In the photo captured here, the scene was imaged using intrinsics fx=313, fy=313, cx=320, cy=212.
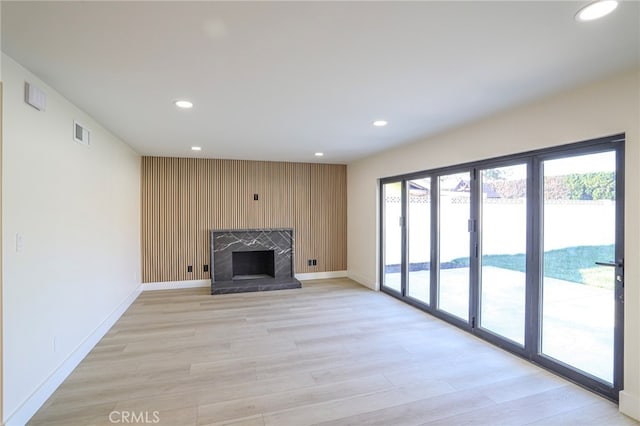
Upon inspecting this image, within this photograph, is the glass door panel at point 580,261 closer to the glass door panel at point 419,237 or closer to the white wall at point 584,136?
the white wall at point 584,136

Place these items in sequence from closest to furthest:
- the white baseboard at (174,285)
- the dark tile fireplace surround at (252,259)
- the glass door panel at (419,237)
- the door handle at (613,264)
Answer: the door handle at (613,264) → the glass door panel at (419,237) → the white baseboard at (174,285) → the dark tile fireplace surround at (252,259)

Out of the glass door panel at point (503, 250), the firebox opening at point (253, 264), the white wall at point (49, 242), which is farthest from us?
the firebox opening at point (253, 264)

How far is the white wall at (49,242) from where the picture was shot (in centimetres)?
200

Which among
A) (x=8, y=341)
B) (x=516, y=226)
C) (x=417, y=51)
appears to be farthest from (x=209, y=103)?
(x=516, y=226)

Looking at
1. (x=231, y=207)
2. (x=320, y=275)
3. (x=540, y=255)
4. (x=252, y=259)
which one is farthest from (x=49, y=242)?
(x=320, y=275)

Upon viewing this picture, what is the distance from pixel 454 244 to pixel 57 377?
4.21 meters

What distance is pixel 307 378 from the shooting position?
268cm

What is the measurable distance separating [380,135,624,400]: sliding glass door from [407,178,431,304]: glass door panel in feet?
0.39

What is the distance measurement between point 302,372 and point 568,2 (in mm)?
3030

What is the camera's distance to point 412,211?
4.89 metres

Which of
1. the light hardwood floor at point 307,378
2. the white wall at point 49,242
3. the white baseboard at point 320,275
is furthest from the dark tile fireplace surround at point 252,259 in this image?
the white wall at point 49,242

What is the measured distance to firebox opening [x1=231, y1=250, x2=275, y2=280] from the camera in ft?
20.5

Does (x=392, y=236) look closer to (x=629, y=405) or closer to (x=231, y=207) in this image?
(x=231, y=207)

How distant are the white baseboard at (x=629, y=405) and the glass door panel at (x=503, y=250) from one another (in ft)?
2.90
